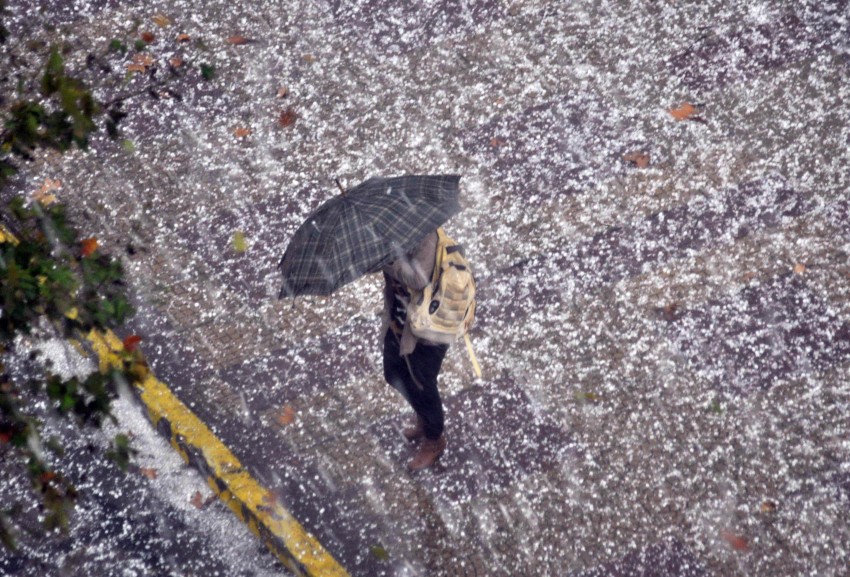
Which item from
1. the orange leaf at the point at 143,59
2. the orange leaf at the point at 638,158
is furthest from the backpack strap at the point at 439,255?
the orange leaf at the point at 143,59

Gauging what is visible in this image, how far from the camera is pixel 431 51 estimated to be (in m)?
7.14

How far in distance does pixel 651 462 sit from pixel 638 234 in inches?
68.6

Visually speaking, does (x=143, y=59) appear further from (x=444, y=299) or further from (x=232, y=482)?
(x=444, y=299)

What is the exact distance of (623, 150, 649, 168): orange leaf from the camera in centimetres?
618

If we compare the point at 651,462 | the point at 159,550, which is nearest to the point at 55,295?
the point at 159,550

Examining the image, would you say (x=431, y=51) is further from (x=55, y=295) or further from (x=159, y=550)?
(x=55, y=295)

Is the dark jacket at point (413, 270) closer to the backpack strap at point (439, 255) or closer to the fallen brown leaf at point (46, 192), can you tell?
the backpack strap at point (439, 255)

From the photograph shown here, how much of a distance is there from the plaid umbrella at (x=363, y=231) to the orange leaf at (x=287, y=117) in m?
2.98

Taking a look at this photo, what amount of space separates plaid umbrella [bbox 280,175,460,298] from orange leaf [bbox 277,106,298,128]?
298 cm

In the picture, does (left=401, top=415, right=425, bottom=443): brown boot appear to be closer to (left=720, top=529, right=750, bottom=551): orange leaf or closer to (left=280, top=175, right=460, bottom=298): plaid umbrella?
(left=280, top=175, right=460, bottom=298): plaid umbrella

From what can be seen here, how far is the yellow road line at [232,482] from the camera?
428 cm

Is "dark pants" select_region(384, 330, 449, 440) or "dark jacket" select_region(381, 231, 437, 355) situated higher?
"dark jacket" select_region(381, 231, 437, 355)

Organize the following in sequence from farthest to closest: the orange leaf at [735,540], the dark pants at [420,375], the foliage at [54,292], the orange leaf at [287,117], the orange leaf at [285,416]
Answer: the orange leaf at [287,117] → the orange leaf at [285,416] → the orange leaf at [735,540] → the dark pants at [420,375] → the foliage at [54,292]

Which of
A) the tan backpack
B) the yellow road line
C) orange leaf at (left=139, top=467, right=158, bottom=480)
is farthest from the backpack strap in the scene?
orange leaf at (left=139, top=467, right=158, bottom=480)
